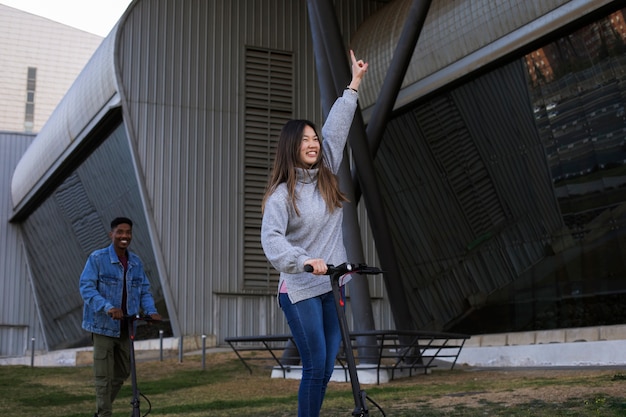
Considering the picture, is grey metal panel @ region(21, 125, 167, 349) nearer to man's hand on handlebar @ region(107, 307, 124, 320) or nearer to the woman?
man's hand on handlebar @ region(107, 307, 124, 320)

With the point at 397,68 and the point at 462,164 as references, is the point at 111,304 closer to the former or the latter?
the point at 397,68

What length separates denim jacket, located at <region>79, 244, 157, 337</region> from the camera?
625 cm

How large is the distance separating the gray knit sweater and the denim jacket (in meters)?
2.54

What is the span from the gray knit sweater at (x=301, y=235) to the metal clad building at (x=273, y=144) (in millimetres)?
11752

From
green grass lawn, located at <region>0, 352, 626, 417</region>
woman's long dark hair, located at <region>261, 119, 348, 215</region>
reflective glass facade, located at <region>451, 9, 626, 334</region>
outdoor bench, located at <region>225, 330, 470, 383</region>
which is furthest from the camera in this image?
reflective glass facade, located at <region>451, 9, 626, 334</region>

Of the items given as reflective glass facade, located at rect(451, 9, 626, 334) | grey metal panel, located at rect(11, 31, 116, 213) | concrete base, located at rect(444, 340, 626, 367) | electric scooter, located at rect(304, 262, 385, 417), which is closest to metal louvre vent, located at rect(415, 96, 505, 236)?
reflective glass facade, located at rect(451, 9, 626, 334)

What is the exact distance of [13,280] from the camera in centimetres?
3130

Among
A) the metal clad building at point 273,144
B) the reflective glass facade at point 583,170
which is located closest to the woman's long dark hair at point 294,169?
the reflective glass facade at point 583,170

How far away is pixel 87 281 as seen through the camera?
629cm

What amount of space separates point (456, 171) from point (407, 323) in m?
5.53

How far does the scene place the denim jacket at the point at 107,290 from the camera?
625 cm

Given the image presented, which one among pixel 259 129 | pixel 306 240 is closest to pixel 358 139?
pixel 259 129

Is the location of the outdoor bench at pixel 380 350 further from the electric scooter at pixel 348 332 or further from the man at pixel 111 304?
the electric scooter at pixel 348 332

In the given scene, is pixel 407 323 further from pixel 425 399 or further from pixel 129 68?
pixel 129 68
